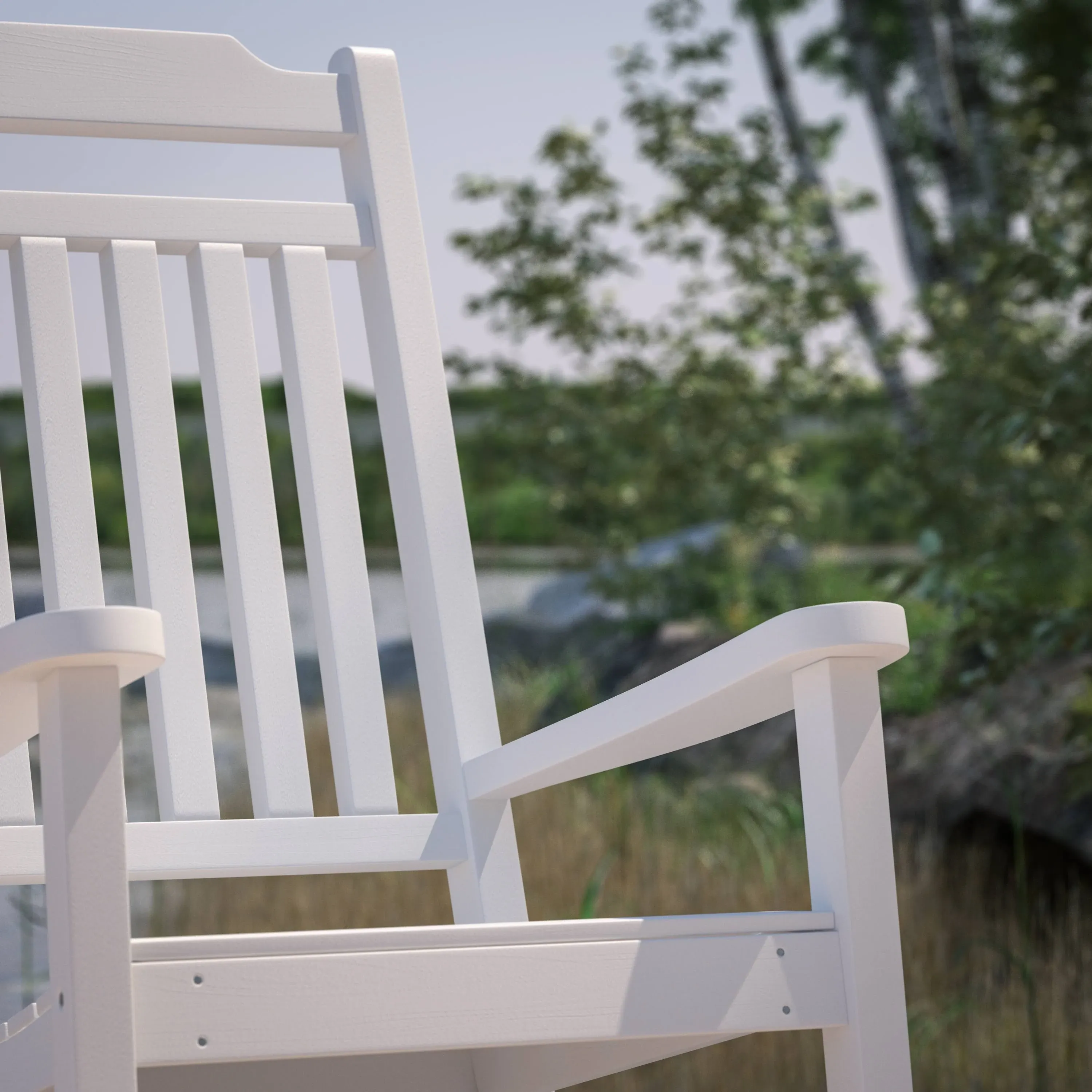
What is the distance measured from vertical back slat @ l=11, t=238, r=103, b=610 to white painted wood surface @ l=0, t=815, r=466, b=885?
0.19 metres

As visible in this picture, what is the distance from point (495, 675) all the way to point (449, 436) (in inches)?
131

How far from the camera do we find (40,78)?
114 centimetres

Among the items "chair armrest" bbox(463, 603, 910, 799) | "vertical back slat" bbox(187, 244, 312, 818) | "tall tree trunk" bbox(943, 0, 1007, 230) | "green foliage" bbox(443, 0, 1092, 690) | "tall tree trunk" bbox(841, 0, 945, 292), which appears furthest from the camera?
"tall tree trunk" bbox(841, 0, 945, 292)

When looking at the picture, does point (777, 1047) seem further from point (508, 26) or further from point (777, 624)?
point (508, 26)

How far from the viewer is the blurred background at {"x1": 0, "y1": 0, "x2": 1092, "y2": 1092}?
242 cm

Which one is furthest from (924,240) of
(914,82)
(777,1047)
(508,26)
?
(777,1047)

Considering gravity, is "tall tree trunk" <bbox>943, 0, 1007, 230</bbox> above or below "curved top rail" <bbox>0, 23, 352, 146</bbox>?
above

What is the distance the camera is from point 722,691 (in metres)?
0.76

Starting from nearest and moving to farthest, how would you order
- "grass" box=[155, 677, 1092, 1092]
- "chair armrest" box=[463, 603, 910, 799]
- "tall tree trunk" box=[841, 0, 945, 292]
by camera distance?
1. "chair armrest" box=[463, 603, 910, 799]
2. "grass" box=[155, 677, 1092, 1092]
3. "tall tree trunk" box=[841, 0, 945, 292]

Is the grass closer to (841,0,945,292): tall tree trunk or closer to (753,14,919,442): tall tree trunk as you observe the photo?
(753,14,919,442): tall tree trunk

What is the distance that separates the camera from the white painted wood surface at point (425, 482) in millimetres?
1080

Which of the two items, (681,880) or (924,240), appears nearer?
(681,880)

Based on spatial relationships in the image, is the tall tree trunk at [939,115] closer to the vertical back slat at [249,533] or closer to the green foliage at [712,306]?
the green foliage at [712,306]

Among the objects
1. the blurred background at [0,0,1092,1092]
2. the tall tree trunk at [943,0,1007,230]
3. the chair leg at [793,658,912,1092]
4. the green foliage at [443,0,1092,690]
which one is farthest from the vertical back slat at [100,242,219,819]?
the tall tree trunk at [943,0,1007,230]
